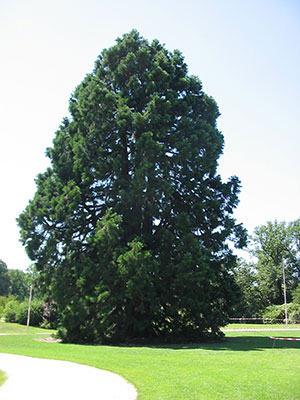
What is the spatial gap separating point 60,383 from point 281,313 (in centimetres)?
4818

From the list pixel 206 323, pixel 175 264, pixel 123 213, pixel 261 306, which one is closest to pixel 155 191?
pixel 123 213

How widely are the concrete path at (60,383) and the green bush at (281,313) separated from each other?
4361 centimetres

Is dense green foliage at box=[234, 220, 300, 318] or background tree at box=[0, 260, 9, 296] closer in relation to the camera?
dense green foliage at box=[234, 220, 300, 318]

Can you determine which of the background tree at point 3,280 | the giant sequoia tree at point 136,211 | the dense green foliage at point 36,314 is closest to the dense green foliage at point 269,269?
the dense green foliage at point 36,314

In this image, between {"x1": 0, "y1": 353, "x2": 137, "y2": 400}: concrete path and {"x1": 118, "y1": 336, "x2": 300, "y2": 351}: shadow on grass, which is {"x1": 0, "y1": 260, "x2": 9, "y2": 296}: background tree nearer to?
{"x1": 118, "y1": 336, "x2": 300, "y2": 351}: shadow on grass

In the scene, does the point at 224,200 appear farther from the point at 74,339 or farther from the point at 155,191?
the point at 74,339

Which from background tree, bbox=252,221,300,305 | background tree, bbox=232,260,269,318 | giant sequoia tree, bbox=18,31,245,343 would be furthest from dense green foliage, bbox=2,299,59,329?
background tree, bbox=252,221,300,305

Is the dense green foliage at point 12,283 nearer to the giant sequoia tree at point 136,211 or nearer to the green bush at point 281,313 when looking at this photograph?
the green bush at point 281,313

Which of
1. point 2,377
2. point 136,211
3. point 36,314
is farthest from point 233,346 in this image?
point 36,314

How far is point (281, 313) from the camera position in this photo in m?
50.5

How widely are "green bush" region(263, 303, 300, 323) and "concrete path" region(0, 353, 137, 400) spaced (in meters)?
43.6

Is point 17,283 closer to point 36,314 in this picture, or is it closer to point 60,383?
point 36,314

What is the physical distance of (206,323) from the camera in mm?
19828

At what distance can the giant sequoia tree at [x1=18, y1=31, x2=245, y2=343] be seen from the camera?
62.4 ft
